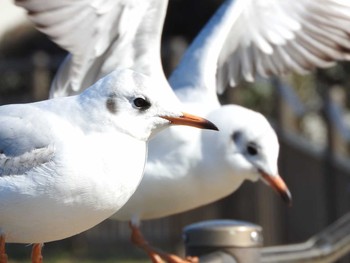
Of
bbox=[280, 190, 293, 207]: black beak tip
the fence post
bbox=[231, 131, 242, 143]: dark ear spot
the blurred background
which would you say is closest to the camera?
the fence post

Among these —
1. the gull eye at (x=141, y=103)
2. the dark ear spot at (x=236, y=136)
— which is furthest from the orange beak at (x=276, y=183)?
the gull eye at (x=141, y=103)

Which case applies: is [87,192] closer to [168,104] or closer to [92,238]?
[168,104]

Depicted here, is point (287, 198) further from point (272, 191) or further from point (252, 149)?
point (272, 191)

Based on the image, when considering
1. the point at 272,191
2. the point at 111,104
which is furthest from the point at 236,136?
the point at 272,191

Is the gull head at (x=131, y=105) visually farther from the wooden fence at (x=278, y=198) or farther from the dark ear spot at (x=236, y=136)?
the wooden fence at (x=278, y=198)

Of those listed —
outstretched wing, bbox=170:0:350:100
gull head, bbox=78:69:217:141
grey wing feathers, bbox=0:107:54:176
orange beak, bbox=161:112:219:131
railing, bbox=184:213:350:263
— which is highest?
gull head, bbox=78:69:217:141

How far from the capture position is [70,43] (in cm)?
347

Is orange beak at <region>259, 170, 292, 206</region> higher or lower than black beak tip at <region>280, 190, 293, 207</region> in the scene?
lower

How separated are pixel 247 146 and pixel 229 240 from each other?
3.27ft

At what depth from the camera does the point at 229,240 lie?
8.46ft

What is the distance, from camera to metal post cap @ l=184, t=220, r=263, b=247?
2.58 metres

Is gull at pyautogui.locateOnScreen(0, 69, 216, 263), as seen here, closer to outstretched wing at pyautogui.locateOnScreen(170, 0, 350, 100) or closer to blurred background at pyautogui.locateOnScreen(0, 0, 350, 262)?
outstretched wing at pyautogui.locateOnScreen(170, 0, 350, 100)

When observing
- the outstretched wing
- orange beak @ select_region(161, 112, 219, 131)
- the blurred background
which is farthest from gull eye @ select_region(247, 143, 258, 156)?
the blurred background

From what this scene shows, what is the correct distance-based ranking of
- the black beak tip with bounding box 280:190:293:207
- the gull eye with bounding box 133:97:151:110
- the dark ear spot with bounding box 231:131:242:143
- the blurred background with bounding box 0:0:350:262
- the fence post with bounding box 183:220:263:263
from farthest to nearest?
1. the blurred background with bounding box 0:0:350:262
2. the dark ear spot with bounding box 231:131:242:143
3. the black beak tip with bounding box 280:190:293:207
4. the fence post with bounding box 183:220:263:263
5. the gull eye with bounding box 133:97:151:110
